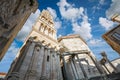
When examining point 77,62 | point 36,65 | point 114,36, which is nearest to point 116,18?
point 114,36

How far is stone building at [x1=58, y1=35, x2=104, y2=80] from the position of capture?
16.4m

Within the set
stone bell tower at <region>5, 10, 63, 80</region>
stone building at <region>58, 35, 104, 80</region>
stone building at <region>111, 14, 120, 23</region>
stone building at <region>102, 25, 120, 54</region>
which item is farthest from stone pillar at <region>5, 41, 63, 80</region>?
stone building at <region>111, 14, 120, 23</region>

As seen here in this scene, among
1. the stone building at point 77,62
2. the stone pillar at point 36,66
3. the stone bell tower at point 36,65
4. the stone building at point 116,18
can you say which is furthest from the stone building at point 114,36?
the stone pillar at point 36,66

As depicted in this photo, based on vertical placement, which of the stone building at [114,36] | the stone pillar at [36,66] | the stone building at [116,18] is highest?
the stone building at [116,18]

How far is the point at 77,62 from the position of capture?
66.7 feet

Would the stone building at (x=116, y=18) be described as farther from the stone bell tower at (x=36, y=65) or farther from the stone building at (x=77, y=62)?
the stone bell tower at (x=36, y=65)

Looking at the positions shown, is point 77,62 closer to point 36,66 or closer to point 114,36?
point 114,36

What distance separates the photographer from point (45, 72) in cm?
1271

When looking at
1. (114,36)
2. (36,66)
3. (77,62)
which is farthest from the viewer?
(114,36)

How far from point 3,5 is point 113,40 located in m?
20.8

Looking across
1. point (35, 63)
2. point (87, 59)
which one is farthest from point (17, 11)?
point (87, 59)

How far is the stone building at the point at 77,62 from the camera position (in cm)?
1641

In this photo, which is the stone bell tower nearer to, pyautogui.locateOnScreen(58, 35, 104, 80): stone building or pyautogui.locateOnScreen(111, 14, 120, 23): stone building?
pyautogui.locateOnScreen(58, 35, 104, 80): stone building

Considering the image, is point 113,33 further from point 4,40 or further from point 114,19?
point 4,40
